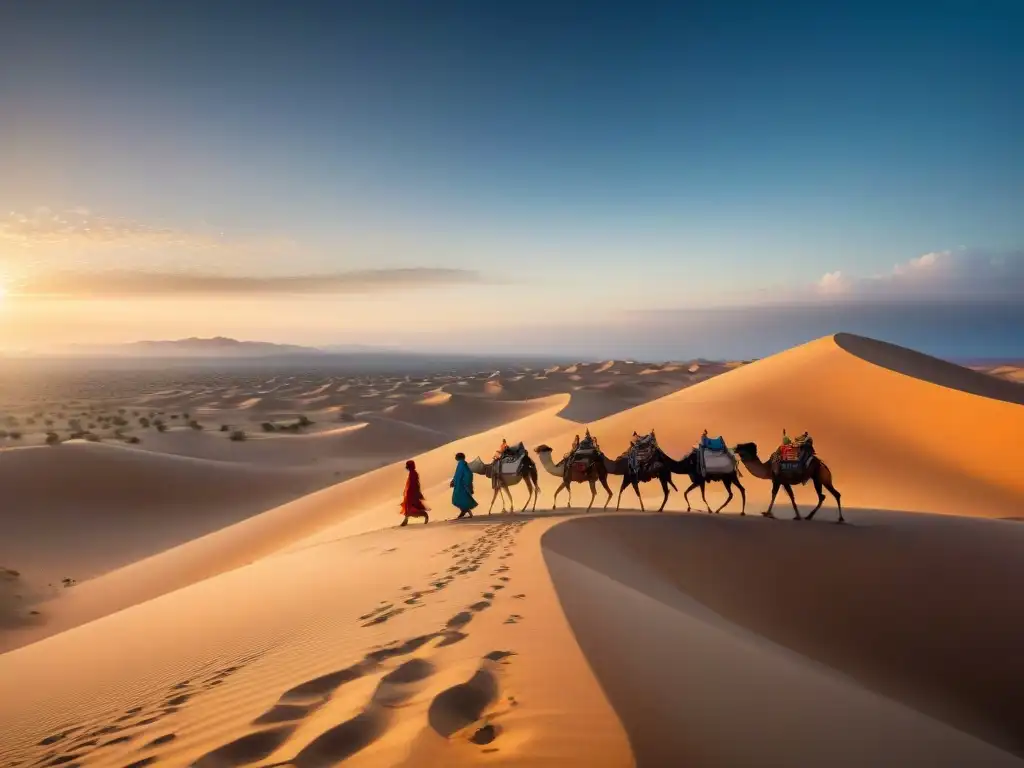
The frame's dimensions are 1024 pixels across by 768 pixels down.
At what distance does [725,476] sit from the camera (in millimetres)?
10156

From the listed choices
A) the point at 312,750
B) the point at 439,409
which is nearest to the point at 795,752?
the point at 312,750

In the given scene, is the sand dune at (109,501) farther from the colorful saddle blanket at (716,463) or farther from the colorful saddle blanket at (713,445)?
the colorful saddle blanket at (713,445)

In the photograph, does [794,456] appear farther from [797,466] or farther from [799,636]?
[799,636]

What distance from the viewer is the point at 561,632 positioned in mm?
4180

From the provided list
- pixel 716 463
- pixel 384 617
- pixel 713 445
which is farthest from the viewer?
pixel 713 445

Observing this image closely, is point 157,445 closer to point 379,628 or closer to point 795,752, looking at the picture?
point 379,628

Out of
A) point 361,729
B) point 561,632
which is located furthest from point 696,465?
point 361,729

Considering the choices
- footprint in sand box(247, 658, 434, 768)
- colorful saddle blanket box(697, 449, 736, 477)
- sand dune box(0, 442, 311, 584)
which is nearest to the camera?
footprint in sand box(247, 658, 434, 768)

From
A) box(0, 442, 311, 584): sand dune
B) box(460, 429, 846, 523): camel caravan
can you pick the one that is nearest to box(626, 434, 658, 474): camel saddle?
box(460, 429, 846, 523): camel caravan

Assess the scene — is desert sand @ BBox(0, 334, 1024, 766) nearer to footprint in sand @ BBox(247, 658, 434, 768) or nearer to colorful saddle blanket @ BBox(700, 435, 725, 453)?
footprint in sand @ BBox(247, 658, 434, 768)

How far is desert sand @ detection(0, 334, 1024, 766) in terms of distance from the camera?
3.01 m

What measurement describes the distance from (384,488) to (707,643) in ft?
56.9

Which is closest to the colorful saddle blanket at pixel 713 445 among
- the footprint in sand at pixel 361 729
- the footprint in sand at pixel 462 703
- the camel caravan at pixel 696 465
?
the camel caravan at pixel 696 465

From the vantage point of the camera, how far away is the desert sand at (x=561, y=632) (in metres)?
3.01
